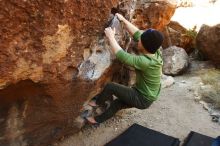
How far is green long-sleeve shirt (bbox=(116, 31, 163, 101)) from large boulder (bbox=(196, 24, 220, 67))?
3.16 meters

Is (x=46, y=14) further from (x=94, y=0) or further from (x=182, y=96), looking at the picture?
(x=182, y=96)

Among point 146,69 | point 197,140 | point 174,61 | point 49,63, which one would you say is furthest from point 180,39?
point 49,63

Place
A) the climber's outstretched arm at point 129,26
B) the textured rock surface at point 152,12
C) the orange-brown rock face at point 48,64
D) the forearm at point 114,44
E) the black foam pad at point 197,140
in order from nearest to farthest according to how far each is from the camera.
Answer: the orange-brown rock face at point 48,64 < the forearm at point 114,44 < the climber's outstretched arm at point 129,26 < the black foam pad at point 197,140 < the textured rock surface at point 152,12

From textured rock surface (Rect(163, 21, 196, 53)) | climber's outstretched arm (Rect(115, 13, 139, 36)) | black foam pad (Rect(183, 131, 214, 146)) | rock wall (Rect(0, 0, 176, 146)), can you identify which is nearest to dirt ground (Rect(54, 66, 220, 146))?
black foam pad (Rect(183, 131, 214, 146))

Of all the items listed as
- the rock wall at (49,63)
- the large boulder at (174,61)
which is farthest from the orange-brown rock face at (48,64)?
the large boulder at (174,61)

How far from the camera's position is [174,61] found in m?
6.96

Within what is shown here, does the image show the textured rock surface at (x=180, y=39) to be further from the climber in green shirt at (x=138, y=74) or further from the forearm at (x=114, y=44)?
the forearm at (x=114, y=44)

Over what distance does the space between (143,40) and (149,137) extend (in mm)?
1319

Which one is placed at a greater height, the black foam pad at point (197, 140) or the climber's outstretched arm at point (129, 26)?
the climber's outstretched arm at point (129, 26)

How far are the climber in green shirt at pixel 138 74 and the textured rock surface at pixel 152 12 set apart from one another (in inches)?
30.4

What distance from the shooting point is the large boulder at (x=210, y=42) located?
23.4ft

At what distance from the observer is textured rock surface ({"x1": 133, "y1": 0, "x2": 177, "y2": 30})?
509 centimetres

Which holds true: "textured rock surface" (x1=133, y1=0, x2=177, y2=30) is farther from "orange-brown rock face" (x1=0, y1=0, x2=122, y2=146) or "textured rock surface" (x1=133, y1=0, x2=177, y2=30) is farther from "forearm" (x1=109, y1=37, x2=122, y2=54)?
"forearm" (x1=109, y1=37, x2=122, y2=54)

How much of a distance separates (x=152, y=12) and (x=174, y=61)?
6.52ft
